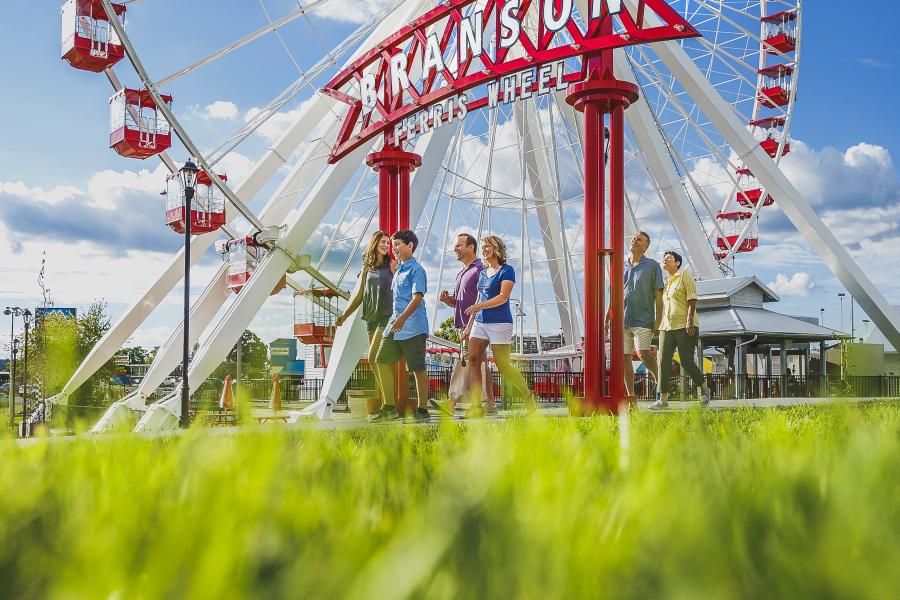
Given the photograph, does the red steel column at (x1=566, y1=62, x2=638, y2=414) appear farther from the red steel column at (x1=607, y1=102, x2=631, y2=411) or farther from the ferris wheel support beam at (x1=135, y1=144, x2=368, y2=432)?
the ferris wheel support beam at (x1=135, y1=144, x2=368, y2=432)

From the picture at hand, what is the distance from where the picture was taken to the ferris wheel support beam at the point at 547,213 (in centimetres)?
2672

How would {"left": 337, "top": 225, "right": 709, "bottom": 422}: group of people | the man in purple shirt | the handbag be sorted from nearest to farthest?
{"left": 337, "top": 225, "right": 709, "bottom": 422}: group of people → the man in purple shirt → the handbag

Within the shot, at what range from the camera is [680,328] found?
9711 millimetres

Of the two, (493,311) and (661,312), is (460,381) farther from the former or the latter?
(661,312)

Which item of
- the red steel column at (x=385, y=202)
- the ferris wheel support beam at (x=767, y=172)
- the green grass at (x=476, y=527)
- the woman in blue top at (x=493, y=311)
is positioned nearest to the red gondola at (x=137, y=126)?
the red steel column at (x=385, y=202)

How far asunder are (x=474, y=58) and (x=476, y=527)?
11.6 metres

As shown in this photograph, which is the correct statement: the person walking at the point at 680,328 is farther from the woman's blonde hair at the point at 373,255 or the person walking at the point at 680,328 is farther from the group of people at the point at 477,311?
the woman's blonde hair at the point at 373,255

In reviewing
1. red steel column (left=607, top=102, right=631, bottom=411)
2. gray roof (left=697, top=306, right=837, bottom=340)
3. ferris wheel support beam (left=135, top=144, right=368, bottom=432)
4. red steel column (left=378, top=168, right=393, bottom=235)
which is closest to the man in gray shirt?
red steel column (left=607, top=102, right=631, bottom=411)

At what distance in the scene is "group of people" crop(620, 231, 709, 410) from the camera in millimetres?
9547

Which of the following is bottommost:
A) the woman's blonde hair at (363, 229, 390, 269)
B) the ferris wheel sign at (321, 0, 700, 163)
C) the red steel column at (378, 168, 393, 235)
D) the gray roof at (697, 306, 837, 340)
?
the gray roof at (697, 306, 837, 340)

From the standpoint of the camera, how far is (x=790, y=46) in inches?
1118

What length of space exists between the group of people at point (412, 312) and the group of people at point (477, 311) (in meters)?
0.01

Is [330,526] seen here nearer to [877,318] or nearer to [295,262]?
[295,262]

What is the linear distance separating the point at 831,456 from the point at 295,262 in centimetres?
1779
